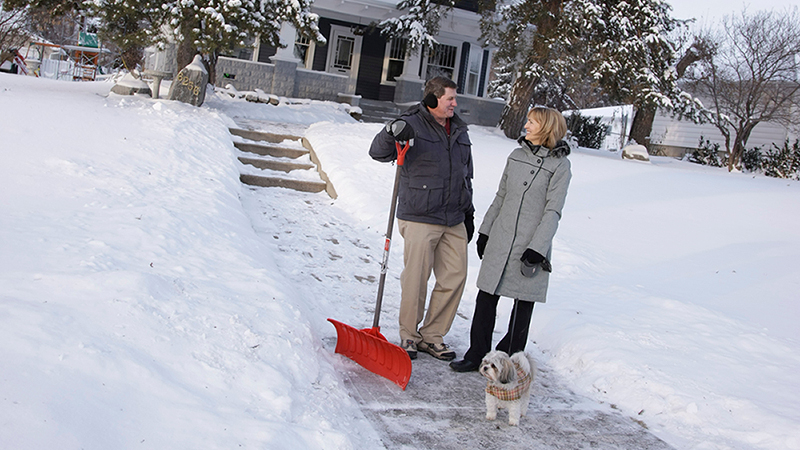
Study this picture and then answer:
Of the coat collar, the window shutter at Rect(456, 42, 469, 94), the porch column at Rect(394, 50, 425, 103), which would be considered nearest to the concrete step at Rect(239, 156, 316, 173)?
the coat collar

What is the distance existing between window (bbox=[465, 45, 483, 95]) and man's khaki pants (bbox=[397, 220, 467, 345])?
1738cm

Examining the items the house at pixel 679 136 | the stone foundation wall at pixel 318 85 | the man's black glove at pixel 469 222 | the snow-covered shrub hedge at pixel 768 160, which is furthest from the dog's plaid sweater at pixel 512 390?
the house at pixel 679 136

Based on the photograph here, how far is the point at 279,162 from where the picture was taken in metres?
9.84

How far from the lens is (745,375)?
4.40 m

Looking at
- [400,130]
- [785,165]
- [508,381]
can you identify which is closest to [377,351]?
[508,381]

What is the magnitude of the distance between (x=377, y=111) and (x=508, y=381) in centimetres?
1572

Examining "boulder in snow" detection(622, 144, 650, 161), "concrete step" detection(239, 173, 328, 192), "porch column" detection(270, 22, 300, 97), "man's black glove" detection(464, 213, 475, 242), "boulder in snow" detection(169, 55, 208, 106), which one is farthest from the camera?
"porch column" detection(270, 22, 300, 97)

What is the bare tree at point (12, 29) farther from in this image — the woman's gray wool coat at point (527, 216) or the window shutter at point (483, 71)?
the woman's gray wool coat at point (527, 216)

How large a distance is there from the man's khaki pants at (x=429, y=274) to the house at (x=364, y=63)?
553 inches

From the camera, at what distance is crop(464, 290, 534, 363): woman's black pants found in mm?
4047

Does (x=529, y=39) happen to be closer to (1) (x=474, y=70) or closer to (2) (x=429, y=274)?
(1) (x=474, y=70)

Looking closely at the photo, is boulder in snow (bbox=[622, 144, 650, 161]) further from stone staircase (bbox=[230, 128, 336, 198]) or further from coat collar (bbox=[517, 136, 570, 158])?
coat collar (bbox=[517, 136, 570, 158])

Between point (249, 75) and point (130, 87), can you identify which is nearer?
point (130, 87)

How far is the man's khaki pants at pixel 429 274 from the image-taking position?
4203 millimetres
